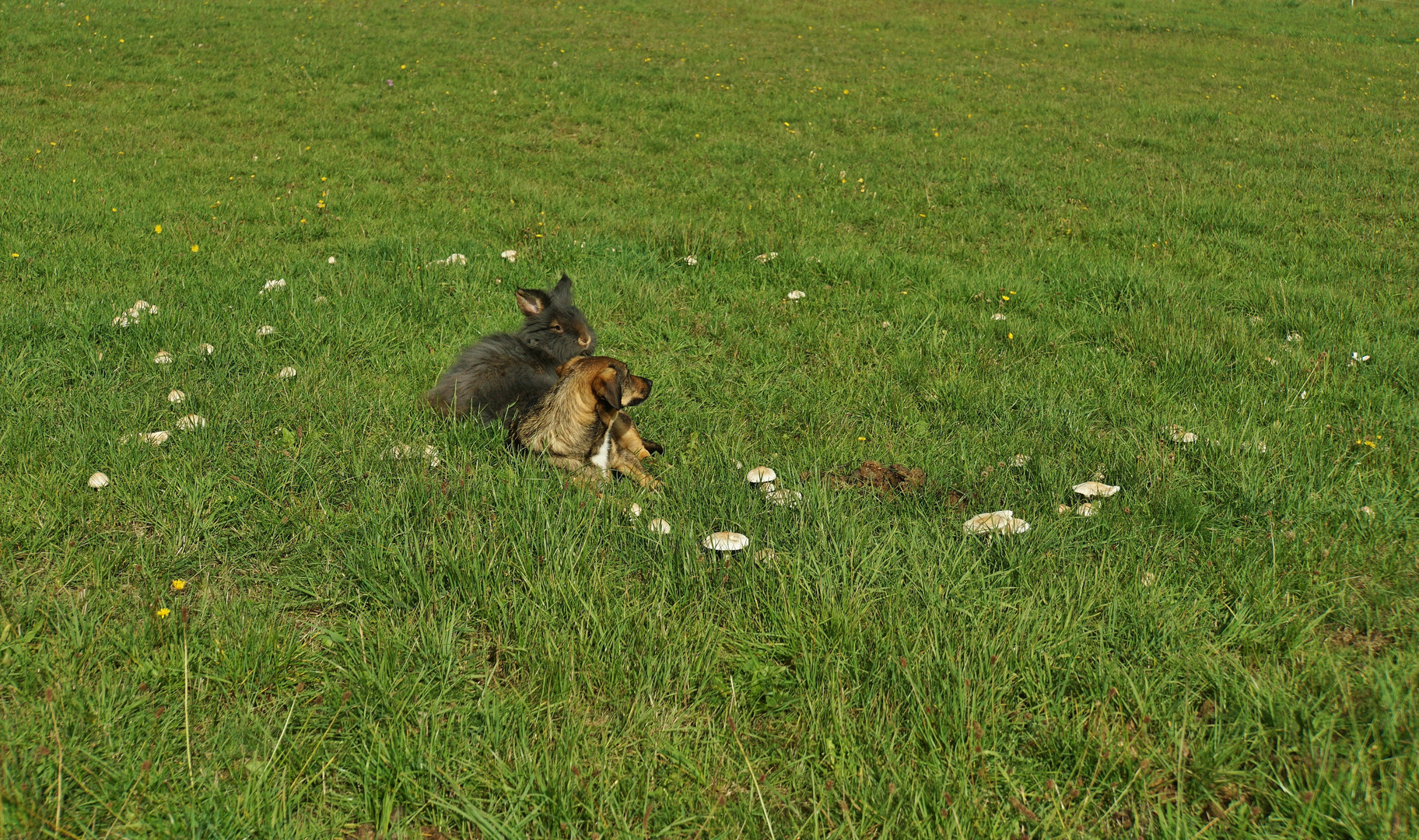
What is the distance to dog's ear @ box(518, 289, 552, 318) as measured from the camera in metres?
5.09

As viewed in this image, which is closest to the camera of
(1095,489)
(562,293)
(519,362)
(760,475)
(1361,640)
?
(1361,640)

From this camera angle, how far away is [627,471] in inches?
158

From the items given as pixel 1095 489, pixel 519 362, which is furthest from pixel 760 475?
pixel 519 362

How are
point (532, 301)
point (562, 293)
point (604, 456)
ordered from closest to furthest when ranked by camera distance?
1. point (604, 456)
2. point (532, 301)
3. point (562, 293)

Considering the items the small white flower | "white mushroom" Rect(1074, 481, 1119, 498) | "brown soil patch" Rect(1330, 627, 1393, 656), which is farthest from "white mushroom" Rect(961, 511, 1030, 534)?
the small white flower

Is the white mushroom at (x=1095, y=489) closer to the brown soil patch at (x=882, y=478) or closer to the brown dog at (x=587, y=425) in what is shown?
the brown soil patch at (x=882, y=478)

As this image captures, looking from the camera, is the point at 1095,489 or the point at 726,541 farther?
the point at 1095,489

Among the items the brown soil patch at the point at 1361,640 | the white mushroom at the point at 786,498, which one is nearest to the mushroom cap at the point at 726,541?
the white mushroom at the point at 786,498

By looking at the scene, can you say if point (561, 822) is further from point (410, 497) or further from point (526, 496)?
point (410, 497)

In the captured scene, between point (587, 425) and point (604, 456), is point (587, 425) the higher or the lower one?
the higher one

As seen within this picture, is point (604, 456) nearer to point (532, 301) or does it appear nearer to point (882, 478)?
point (882, 478)

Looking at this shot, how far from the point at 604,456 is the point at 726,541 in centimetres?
109

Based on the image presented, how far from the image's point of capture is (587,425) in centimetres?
391

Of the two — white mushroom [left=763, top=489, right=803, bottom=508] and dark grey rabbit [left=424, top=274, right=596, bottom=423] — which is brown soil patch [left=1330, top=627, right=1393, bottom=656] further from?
dark grey rabbit [left=424, top=274, right=596, bottom=423]
